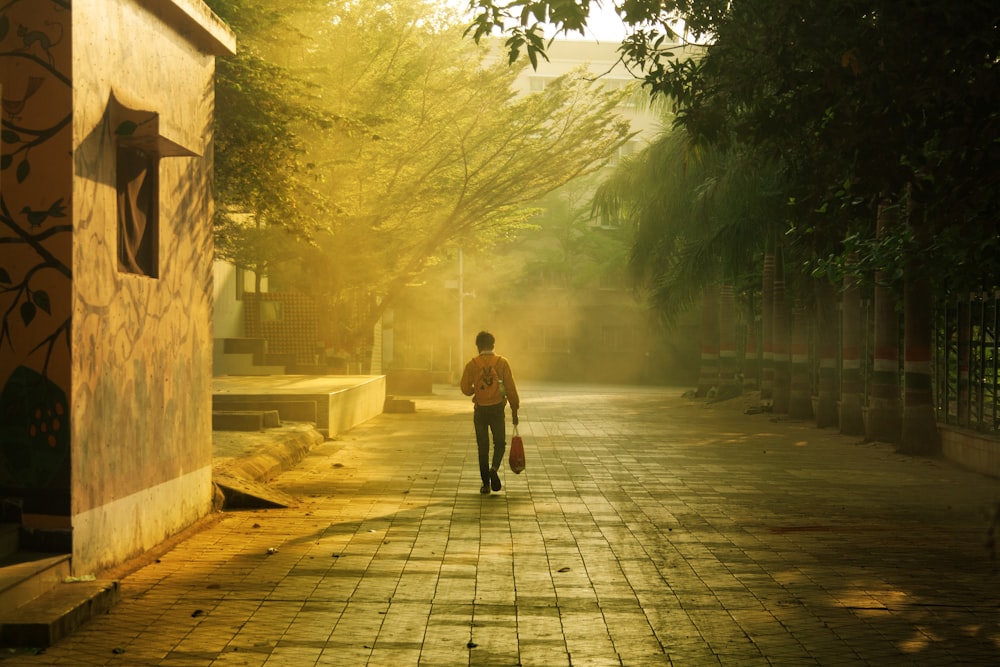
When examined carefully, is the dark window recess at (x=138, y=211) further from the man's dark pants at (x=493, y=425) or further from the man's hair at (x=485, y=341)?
the man's dark pants at (x=493, y=425)

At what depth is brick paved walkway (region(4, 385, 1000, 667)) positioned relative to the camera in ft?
22.0

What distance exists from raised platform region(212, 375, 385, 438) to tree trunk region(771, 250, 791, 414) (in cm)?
954

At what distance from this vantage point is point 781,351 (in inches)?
1152

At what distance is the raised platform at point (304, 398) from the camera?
2066cm

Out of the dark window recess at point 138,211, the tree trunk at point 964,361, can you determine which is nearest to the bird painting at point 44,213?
the dark window recess at point 138,211

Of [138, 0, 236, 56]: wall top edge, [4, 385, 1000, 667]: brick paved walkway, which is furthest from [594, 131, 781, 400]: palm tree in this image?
[138, 0, 236, 56]: wall top edge

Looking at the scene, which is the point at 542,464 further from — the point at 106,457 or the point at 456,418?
the point at 456,418

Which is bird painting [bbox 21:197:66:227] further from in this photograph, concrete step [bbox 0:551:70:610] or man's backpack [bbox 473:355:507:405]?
man's backpack [bbox 473:355:507:405]

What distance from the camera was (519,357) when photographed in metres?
60.5

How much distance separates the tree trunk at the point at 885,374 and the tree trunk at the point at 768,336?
9.09 meters

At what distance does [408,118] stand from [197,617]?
75.1 ft

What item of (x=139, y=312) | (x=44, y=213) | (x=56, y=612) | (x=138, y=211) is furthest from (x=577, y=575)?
(x=138, y=211)

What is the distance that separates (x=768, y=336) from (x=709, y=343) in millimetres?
9473

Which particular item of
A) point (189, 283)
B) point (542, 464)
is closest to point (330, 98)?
point (542, 464)
